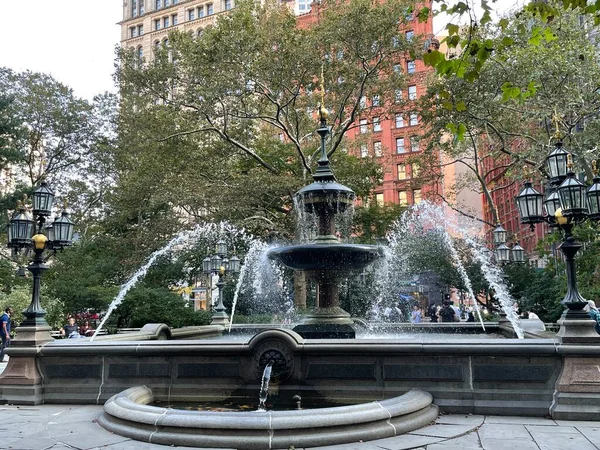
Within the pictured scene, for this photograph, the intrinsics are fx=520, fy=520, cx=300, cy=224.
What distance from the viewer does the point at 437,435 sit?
20.0ft

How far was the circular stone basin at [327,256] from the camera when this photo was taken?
1006 cm

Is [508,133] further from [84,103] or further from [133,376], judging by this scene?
[84,103]

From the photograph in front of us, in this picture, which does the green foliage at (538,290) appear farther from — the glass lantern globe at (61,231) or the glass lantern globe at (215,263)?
the glass lantern globe at (61,231)

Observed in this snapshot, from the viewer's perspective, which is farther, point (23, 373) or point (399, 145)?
point (399, 145)

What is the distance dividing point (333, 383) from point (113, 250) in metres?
28.6

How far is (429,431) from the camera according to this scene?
6281 millimetres

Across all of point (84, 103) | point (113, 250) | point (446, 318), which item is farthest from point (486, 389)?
point (84, 103)

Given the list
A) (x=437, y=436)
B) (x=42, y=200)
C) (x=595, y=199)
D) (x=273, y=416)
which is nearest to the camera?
(x=273, y=416)

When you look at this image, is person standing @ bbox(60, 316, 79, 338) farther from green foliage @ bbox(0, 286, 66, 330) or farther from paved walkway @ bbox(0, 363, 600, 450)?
paved walkway @ bbox(0, 363, 600, 450)

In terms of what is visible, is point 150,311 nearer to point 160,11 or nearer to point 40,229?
point 40,229

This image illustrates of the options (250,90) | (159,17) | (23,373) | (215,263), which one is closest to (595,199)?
(23,373)

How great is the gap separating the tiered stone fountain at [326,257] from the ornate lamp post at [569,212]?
3275 mm

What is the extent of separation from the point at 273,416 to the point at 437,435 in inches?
78.1

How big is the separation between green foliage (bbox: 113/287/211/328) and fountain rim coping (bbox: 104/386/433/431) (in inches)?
786
